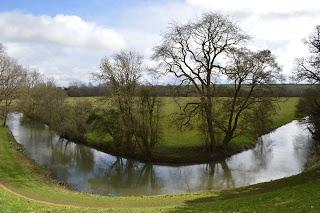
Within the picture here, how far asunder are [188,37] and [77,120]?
2335cm

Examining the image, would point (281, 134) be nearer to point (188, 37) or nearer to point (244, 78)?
point (244, 78)

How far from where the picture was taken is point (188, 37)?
171ft

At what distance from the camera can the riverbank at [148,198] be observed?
2041 centimetres

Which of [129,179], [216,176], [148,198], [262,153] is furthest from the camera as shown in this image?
[262,153]

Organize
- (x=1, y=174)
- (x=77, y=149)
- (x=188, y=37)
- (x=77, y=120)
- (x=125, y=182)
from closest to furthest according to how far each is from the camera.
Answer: (x=1, y=174), (x=125, y=182), (x=188, y=37), (x=77, y=149), (x=77, y=120)

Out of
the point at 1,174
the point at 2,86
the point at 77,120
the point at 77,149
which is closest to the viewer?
the point at 1,174

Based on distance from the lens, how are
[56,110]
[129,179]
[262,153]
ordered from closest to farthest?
[129,179]
[262,153]
[56,110]

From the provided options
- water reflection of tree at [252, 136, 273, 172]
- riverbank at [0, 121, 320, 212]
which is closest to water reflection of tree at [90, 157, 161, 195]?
riverbank at [0, 121, 320, 212]

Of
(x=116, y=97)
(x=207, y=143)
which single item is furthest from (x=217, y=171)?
(x=116, y=97)

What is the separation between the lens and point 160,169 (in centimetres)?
4725

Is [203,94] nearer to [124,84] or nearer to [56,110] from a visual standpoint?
[124,84]

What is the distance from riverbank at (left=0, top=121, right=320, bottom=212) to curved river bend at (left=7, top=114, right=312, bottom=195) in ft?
16.9

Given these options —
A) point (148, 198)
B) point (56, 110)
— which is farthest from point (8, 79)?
point (148, 198)

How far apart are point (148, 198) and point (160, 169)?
1750cm
